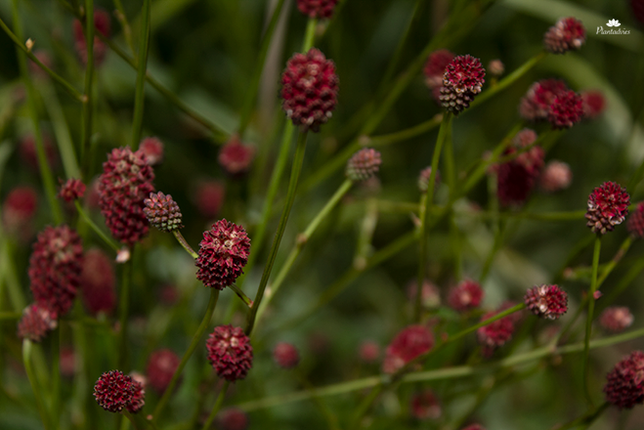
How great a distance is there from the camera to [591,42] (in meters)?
1.50

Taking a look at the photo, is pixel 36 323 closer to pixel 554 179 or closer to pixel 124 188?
pixel 124 188

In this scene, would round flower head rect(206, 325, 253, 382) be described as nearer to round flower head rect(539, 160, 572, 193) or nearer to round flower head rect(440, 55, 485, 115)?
round flower head rect(440, 55, 485, 115)

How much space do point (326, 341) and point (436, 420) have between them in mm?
389

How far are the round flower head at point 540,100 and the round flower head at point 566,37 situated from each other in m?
0.05

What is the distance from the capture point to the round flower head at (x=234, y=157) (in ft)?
2.60

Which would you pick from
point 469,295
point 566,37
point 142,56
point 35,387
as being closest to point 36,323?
point 35,387

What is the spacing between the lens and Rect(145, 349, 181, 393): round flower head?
767 mm

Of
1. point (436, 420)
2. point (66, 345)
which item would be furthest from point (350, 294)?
point (66, 345)

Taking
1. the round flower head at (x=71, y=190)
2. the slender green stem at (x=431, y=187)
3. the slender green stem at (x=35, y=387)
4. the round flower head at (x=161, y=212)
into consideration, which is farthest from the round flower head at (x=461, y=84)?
the slender green stem at (x=35, y=387)

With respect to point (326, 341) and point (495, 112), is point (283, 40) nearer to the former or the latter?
point (495, 112)

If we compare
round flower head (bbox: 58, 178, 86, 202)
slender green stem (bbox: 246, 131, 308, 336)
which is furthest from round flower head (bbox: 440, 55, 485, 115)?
round flower head (bbox: 58, 178, 86, 202)

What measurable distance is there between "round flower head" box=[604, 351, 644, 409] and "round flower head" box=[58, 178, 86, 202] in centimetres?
58

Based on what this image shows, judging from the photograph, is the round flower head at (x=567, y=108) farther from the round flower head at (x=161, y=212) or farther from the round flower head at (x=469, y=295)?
the round flower head at (x=161, y=212)

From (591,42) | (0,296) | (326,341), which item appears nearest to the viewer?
(0,296)
